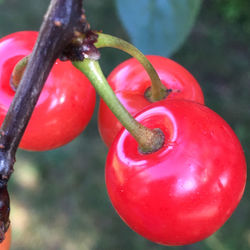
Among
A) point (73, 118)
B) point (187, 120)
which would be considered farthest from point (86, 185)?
point (187, 120)

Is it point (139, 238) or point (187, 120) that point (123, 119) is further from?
point (139, 238)

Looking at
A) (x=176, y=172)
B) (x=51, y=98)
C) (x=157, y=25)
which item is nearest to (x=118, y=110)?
(x=176, y=172)

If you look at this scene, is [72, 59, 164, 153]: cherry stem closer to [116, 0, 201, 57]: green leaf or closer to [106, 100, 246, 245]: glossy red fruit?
[106, 100, 246, 245]: glossy red fruit

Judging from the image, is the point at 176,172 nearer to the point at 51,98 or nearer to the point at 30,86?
the point at 30,86

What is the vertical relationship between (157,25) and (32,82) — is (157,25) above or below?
below

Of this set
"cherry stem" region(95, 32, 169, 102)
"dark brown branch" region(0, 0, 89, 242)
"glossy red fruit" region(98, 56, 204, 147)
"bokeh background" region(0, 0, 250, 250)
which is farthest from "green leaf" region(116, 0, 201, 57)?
"bokeh background" region(0, 0, 250, 250)

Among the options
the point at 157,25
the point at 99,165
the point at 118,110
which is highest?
the point at 118,110

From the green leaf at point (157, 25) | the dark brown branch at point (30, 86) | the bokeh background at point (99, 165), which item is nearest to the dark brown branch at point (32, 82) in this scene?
the dark brown branch at point (30, 86)

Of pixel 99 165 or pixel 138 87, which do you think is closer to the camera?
pixel 138 87
